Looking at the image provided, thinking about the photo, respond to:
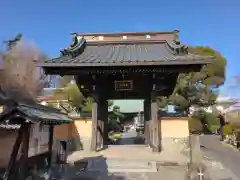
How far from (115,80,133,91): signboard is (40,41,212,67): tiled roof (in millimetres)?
1070

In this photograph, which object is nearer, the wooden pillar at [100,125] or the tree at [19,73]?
the wooden pillar at [100,125]

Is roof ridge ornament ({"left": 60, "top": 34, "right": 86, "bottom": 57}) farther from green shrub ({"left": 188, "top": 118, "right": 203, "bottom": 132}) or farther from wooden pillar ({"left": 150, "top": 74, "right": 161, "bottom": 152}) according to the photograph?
green shrub ({"left": 188, "top": 118, "right": 203, "bottom": 132})

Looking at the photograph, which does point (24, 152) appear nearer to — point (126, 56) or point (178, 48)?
point (126, 56)

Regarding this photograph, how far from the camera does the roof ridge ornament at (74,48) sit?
9523 mm

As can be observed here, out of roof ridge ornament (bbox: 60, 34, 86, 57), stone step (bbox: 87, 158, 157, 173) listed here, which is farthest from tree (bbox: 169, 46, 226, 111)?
stone step (bbox: 87, 158, 157, 173)

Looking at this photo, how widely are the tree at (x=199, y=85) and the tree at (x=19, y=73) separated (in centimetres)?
1609

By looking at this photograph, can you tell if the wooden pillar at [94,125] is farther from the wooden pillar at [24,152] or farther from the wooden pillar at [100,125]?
the wooden pillar at [24,152]

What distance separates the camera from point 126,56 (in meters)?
9.16

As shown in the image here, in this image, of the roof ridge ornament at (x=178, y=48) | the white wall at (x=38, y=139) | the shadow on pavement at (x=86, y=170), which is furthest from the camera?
the roof ridge ornament at (x=178, y=48)

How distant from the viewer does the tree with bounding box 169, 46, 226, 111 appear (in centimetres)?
2279

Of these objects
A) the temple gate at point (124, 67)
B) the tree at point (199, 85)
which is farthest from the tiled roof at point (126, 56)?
the tree at point (199, 85)

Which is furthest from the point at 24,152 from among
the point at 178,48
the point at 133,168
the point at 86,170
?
the point at 178,48

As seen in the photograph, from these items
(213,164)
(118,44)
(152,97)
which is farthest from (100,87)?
(213,164)

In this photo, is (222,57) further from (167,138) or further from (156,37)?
(167,138)
